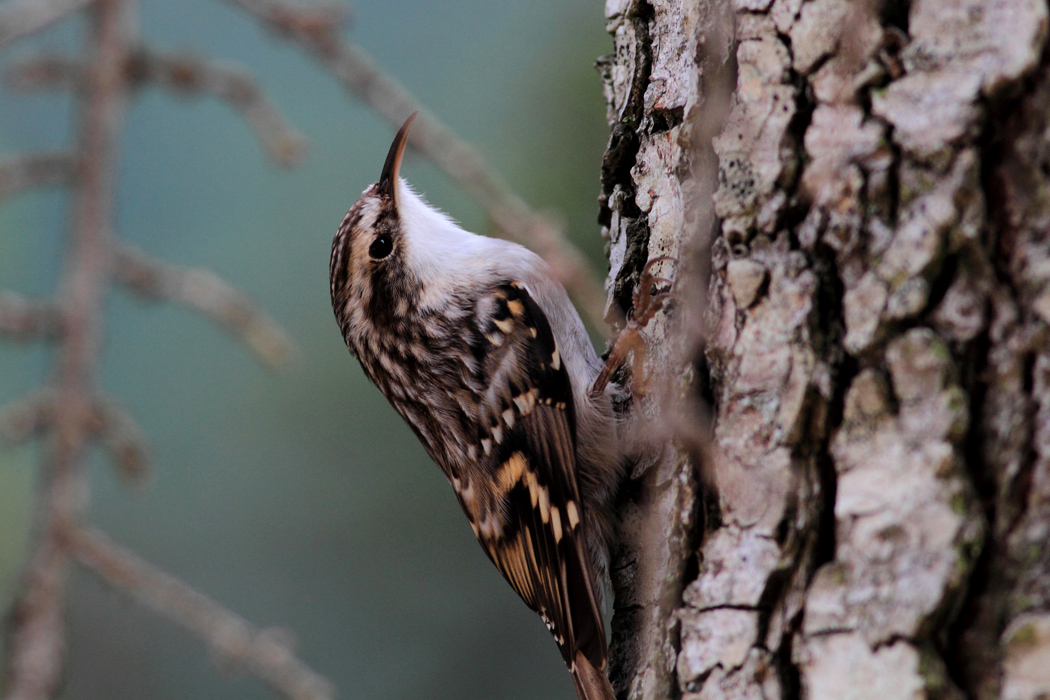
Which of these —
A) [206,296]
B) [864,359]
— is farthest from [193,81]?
[864,359]

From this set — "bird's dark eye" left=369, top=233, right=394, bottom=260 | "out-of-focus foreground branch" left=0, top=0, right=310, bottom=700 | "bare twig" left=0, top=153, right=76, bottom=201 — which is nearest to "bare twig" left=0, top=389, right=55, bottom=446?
"out-of-focus foreground branch" left=0, top=0, right=310, bottom=700

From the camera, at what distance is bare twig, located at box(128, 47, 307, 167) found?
2.17 m

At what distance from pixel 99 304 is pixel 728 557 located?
5.67ft

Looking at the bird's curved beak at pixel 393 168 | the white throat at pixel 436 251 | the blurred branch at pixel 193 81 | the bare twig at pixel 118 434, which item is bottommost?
the bare twig at pixel 118 434

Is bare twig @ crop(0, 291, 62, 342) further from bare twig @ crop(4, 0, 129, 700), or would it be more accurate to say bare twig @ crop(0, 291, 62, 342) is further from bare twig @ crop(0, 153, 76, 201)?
bare twig @ crop(0, 153, 76, 201)

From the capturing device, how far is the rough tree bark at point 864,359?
848 mm

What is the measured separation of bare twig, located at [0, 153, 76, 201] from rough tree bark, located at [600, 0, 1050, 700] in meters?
1.65

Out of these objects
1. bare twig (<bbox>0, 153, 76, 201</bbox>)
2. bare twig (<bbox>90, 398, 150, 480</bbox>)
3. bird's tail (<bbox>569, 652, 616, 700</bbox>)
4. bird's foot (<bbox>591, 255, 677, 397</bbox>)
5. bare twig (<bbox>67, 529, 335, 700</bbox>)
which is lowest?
bird's tail (<bbox>569, 652, 616, 700</bbox>)

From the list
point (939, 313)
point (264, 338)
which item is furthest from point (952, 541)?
point (264, 338)

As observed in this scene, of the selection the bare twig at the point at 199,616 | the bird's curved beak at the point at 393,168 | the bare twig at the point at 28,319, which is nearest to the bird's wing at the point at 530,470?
the bird's curved beak at the point at 393,168

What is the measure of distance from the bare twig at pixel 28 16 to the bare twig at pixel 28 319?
2.04 ft

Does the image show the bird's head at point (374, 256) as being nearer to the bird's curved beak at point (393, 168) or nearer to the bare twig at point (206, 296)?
the bird's curved beak at point (393, 168)

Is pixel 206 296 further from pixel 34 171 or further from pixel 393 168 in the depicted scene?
pixel 393 168

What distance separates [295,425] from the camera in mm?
4949
